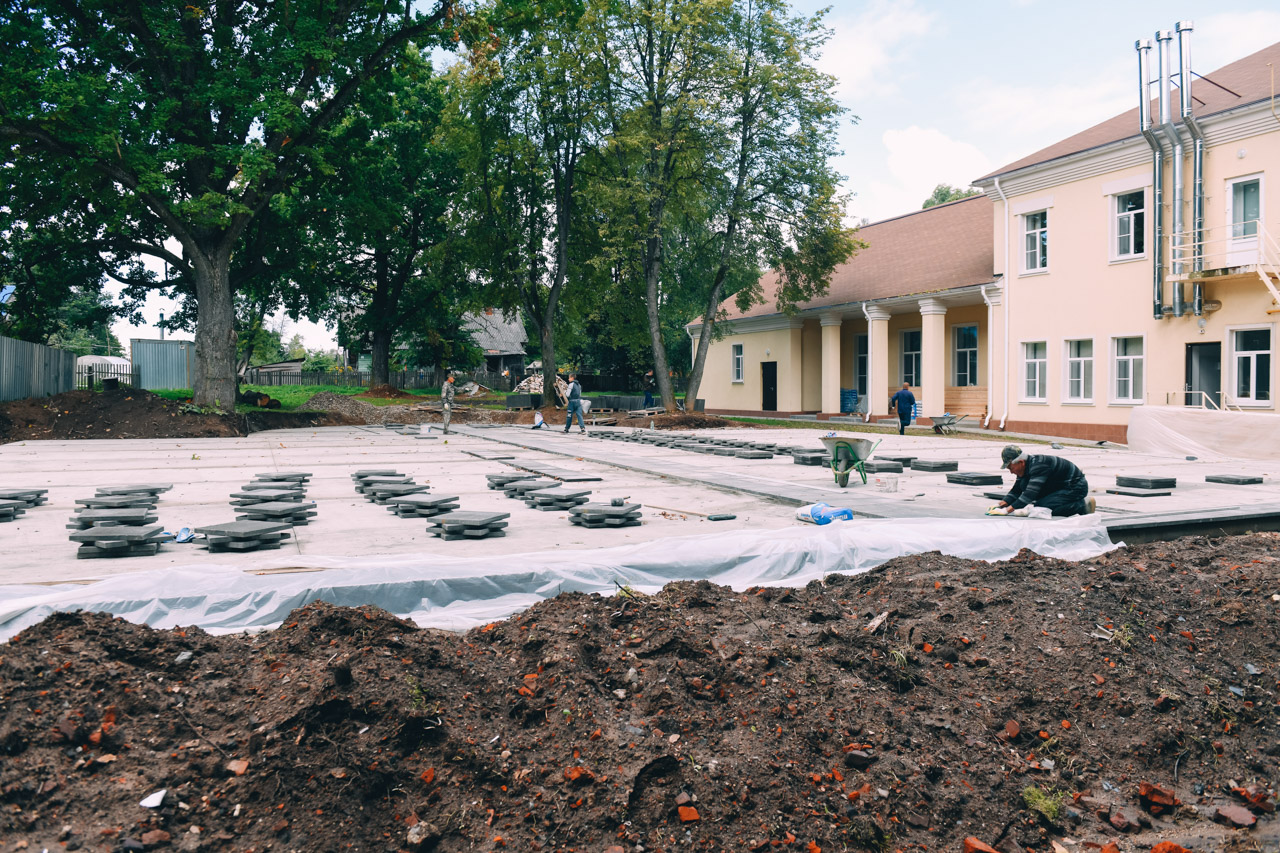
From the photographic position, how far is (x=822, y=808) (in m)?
3.36

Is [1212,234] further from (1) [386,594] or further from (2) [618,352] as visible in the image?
(2) [618,352]

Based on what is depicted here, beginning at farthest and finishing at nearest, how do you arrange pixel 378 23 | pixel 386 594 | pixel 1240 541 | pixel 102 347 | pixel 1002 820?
pixel 102 347 → pixel 378 23 → pixel 1240 541 → pixel 386 594 → pixel 1002 820

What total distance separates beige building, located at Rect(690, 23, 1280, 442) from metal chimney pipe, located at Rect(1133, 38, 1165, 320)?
0.16 feet

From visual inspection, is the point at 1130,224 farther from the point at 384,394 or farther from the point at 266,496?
the point at 384,394

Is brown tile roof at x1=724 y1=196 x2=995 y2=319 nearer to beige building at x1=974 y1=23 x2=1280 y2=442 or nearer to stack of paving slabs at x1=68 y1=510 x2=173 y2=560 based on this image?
beige building at x1=974 y1=23 x2=1280 y2=442

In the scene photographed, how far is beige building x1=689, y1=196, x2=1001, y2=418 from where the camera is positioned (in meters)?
31.5

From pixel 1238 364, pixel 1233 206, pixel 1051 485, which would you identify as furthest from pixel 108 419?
pixel 1233 206

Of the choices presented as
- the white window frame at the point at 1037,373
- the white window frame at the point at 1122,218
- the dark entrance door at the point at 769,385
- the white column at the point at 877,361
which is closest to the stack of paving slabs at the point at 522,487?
the white window frame at the point at 1122,218

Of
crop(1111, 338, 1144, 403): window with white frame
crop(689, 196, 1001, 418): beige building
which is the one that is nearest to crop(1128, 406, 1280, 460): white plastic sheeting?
crop(1111, 338, 1144, 403): window with white frame

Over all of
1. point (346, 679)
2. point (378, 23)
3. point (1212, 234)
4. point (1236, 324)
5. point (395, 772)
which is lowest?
point (395, 772)

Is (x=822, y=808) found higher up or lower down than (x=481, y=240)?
lower down

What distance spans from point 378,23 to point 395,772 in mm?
28117

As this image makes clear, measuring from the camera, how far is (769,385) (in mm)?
42281

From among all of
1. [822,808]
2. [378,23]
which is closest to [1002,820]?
[822,808]
